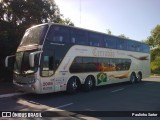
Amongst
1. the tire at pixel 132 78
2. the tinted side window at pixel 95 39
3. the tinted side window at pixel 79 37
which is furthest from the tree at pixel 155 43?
the tinted side window at pixel 79 37

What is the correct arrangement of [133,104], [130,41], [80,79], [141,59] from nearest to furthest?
[133,104], [80,79], [130,41], [141,59]

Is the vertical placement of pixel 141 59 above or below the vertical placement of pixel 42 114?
above

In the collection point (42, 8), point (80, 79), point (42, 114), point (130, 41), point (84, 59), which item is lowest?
point (42, 114)

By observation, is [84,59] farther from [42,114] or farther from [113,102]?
[42,114]

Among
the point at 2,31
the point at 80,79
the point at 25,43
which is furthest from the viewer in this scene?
→ the point at 2,31

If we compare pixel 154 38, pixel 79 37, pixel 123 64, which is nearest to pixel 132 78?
pixel 123 64

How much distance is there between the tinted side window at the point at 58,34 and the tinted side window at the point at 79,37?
58 centimetres

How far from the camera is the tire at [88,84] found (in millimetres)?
17156

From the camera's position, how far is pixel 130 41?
75.9ft

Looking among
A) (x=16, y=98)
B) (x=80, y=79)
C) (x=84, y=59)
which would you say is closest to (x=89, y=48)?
(x=84, y=59)

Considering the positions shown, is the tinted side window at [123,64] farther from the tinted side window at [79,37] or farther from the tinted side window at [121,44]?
the tinted side window at [79,37]

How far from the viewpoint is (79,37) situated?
54.9ft

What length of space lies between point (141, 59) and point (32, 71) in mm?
13964

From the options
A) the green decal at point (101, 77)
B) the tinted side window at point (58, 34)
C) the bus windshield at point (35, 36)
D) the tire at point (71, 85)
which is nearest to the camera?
the bus windshield at point (35, 36)
